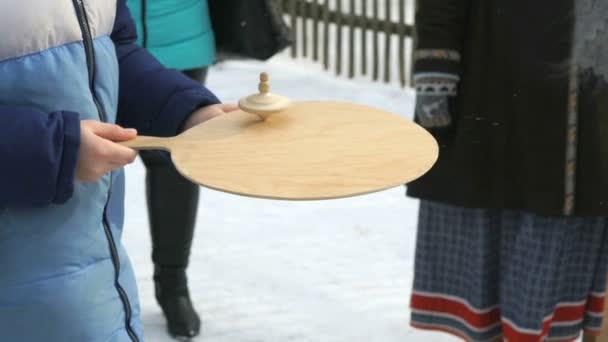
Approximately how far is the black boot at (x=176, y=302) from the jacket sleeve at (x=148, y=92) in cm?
137

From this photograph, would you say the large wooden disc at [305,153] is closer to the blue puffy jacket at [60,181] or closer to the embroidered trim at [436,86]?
the blue puffy jacket at [60,181]

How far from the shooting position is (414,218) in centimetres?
388

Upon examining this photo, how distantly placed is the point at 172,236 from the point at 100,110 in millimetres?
1487

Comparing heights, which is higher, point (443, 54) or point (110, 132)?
point (110, 132)

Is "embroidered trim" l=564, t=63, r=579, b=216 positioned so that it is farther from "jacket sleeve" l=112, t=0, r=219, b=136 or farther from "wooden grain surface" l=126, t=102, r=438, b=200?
"jacket sleeve" l=112, t=0, r=219, b=136

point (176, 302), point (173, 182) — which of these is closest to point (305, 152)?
point (173, 182)

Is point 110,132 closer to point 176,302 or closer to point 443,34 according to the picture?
point 443,34

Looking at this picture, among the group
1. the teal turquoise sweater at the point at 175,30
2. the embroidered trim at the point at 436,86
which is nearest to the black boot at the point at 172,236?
the teal turquoise sweater at the point at 175,30

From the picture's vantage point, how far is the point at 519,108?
90.7 inches

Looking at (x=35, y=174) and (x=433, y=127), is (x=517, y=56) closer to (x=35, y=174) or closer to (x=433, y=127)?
(x=433, y=127)

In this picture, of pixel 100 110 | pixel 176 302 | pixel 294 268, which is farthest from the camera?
pixel 294 268

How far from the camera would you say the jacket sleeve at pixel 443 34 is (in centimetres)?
231

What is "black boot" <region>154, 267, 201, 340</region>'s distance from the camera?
300 centimetres

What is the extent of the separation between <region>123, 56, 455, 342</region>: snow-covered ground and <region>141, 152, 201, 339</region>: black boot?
70 millimetres
